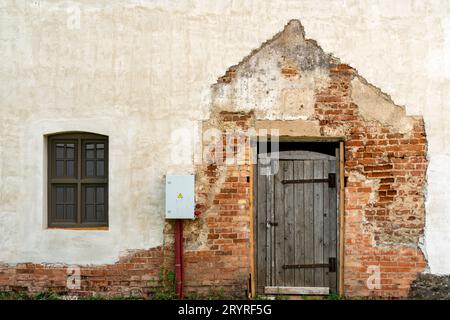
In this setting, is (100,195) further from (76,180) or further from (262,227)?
(262,227)

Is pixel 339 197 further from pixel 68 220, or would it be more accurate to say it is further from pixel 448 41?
pixel 68 220

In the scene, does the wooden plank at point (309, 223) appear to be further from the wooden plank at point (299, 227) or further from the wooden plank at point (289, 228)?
the wooden plank at point (289, 228)

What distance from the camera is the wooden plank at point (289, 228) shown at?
6.95m

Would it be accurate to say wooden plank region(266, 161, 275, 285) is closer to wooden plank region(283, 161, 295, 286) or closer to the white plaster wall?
wooden plank region(283, 161, 295, 286)

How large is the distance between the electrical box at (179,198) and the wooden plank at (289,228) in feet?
3.98

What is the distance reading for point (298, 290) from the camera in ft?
22.7

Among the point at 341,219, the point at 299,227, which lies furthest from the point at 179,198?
the point at 341,219

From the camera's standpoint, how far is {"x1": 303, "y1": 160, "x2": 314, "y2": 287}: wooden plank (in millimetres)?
6941

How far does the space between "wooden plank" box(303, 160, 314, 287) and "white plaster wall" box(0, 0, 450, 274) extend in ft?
4.69

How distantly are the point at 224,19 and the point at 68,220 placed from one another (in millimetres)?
3239

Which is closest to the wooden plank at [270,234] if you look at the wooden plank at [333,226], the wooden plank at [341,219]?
the wooden plank at [333,226]

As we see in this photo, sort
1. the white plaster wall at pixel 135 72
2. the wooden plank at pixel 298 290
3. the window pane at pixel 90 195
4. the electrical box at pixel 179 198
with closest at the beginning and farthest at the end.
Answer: the electrical box at pixel 179 198 < the white plaster wall at pixel 135 72 < the wooden plank at pixel 298 290 < the window pane at pixel 90 195

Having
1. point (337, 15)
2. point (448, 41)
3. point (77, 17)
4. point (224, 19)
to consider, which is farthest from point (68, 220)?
point (448, 41)

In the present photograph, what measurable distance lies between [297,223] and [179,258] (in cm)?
155
